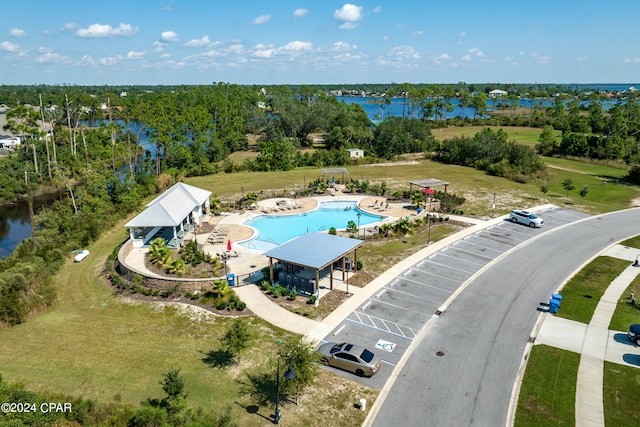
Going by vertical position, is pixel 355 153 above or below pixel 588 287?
above

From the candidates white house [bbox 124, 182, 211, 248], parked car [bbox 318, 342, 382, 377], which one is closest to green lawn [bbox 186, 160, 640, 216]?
white house [bbox 124, 182, 211, 248]

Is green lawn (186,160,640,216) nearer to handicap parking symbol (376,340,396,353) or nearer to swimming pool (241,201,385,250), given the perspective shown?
swimming pool (241,201,385,250)

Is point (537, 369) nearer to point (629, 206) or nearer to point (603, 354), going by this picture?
point (603, 354)

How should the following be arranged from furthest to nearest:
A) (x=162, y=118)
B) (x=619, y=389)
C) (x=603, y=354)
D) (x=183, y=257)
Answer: (x=162, y=118) < (x=183, y=257) < (x=603, y=354) < (x=619, y=389)

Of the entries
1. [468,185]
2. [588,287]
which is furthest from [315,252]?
[468,185]

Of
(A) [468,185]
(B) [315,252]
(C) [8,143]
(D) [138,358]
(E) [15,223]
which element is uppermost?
(C) [8,143]

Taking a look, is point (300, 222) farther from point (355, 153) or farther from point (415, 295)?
point (355, 153)

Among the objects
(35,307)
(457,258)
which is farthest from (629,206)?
(35,307)
